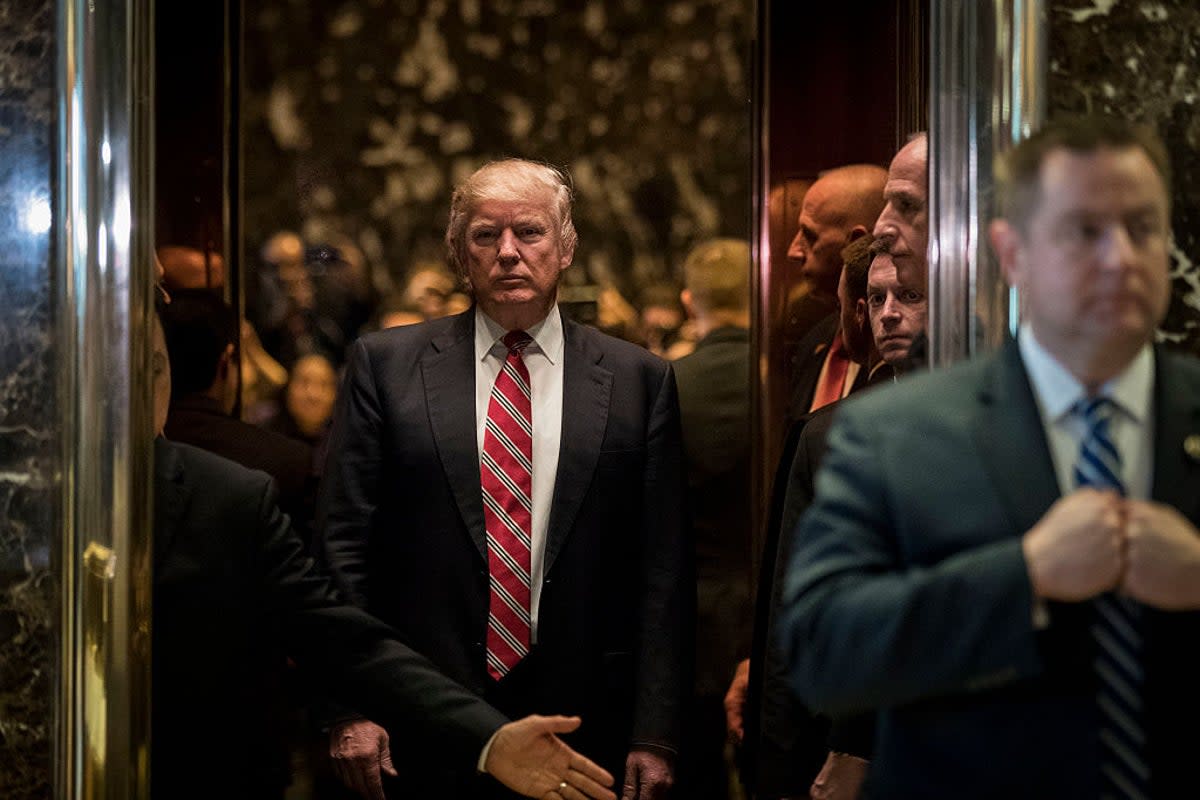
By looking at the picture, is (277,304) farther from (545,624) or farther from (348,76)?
(545,624)

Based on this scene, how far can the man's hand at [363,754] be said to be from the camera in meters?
2.89

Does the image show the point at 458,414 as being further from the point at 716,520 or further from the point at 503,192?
the point at 716,520

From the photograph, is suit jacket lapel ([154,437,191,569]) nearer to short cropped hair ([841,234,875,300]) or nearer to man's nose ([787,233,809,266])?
short cropped hair ([841,234,875,300])

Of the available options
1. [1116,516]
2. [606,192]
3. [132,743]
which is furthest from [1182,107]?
[606,192]

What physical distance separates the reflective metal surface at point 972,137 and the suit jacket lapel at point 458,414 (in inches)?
37.6

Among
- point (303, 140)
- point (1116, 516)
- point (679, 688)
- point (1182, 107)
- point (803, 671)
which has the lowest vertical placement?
point (679, 688)

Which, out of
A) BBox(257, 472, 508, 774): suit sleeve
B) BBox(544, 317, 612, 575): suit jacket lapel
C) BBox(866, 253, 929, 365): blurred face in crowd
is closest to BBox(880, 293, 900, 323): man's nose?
BBox(866, 253, 929, 365): blurred face in crowd

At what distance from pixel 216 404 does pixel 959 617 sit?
6.60ft

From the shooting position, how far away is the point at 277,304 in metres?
3.86

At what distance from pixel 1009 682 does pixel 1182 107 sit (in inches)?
42.1

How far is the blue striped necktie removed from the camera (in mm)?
1392

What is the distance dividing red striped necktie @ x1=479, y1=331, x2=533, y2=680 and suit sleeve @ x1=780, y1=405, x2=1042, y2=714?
1516 mm

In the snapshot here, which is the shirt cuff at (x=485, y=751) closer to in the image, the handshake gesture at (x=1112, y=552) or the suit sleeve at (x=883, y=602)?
the suit sleeve at (x=883, y=602)

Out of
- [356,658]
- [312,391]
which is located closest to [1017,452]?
[356,658]
